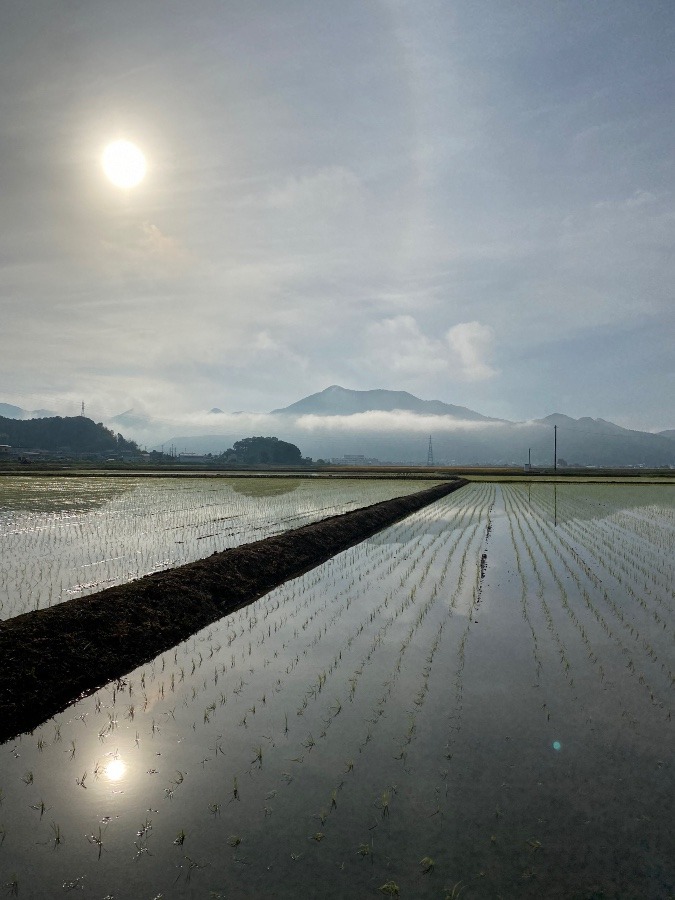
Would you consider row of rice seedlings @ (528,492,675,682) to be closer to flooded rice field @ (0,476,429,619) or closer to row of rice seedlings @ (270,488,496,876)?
row of rice seedlings @ (270,488,496,876)

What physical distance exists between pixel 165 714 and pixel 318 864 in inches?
101

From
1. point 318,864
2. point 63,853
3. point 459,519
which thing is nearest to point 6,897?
point 63,853

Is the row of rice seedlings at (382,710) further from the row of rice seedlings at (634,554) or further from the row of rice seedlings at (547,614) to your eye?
the row of rice seedlings at (634,554)

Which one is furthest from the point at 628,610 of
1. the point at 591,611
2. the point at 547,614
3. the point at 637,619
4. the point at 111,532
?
the point at 111,532

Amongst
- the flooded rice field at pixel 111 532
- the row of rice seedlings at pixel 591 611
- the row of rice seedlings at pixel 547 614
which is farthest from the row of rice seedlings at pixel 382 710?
the flooded rice field at pixel 111 532

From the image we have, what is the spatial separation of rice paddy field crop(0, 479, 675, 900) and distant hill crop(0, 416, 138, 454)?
618 ft

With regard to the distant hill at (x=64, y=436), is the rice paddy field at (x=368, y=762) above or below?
below

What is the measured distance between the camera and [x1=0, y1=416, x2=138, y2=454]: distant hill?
182 metres

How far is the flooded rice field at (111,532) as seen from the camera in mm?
10516

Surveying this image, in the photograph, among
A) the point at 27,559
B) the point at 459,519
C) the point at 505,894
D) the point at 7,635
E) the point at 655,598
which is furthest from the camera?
the point at 459,519

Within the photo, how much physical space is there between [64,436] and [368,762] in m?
203

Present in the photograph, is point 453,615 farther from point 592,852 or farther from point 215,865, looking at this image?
point 215,865

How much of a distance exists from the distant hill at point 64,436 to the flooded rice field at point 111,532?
16514 cm

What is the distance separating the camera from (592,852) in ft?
11.2
